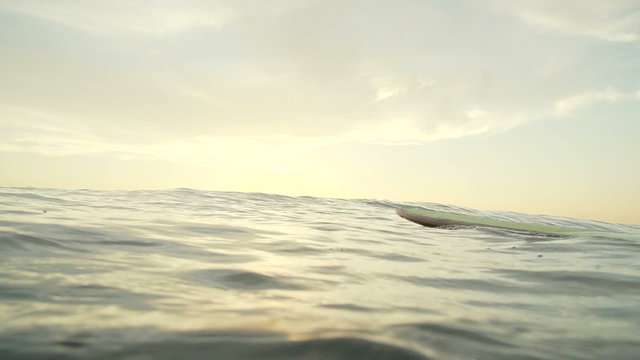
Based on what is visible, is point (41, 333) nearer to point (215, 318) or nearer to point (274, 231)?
point (215, 318)

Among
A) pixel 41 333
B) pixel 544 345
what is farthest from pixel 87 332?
pixel 544 345

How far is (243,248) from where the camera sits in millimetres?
4930

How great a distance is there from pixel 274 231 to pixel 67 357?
214 inches

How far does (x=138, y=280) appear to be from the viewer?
2951mm

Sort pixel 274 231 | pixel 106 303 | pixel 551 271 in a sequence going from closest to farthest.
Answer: pixel 106 303 < pixel 551 271 < pixel 274 231

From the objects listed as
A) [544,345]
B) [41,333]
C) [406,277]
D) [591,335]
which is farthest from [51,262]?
[591,335]

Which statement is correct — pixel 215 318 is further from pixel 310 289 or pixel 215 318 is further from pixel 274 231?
pixel 274 231

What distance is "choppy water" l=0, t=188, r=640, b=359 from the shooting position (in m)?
1.90

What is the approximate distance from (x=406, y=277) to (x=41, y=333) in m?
2.88

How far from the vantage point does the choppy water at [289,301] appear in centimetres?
190

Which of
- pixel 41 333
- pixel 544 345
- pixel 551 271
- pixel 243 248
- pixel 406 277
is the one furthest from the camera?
pixel 243 248

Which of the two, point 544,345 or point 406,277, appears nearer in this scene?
point 544,345

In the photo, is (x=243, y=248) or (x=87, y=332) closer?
(x=87, y=332)

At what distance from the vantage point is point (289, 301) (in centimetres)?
272
